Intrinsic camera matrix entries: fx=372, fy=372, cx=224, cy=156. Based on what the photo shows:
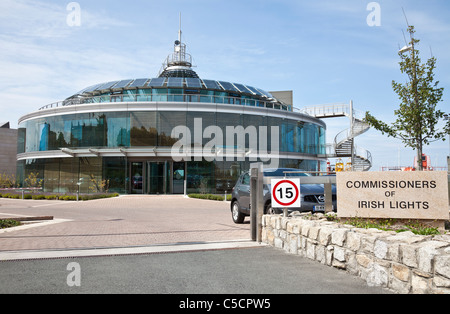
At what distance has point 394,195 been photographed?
7137 millimetres

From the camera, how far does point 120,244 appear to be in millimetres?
8477

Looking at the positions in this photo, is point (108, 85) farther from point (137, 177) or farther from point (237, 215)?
point (237, 215)

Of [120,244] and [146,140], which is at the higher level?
[146,140]

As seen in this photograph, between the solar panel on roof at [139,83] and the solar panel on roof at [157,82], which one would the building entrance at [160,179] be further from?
the solar panel on roof at [139,83]

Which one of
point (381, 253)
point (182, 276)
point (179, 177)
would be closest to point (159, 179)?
point (179, 177)

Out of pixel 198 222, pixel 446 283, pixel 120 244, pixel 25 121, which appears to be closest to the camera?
pixel 446 283

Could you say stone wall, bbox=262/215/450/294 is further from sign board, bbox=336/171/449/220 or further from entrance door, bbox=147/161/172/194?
entrance door, bbox=147/161/172/194

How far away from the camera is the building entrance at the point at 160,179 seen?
3469 cm

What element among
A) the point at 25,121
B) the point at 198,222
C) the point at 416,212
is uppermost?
the point at 25,121

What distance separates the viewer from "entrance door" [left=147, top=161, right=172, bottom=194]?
114ft

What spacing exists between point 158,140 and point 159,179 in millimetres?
3771

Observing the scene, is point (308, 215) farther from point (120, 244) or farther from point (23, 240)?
point (23, 240)
